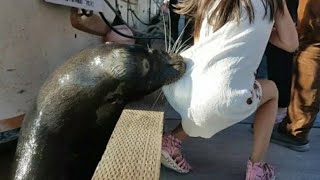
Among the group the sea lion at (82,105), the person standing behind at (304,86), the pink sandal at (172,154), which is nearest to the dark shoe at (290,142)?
the person standing behind at (304,86)

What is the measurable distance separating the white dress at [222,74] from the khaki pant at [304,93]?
984 millimetres

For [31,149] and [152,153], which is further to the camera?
[152,153]

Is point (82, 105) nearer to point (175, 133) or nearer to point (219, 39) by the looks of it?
point (219, 39)

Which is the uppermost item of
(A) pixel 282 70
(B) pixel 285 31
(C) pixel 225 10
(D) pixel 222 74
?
(C) pixel 225 10

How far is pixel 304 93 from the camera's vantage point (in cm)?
419

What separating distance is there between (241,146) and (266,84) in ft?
3.12

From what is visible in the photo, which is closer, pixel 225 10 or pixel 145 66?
pixel 145 66

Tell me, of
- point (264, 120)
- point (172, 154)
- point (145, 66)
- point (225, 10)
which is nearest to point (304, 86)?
point (264, 120)

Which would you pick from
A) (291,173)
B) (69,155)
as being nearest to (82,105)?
(69,155)

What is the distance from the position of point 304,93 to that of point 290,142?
0.44m

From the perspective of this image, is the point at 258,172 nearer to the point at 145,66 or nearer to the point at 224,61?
the point at 224,61

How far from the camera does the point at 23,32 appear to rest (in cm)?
376

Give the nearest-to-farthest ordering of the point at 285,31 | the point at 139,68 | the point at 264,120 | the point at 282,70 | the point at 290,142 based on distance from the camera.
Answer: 1. the point at 139,68
2. the point at 285,31
3. the point at 264,120
4. the point at 290,142
5. the point at 282,70

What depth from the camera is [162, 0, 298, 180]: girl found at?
2.96 m
